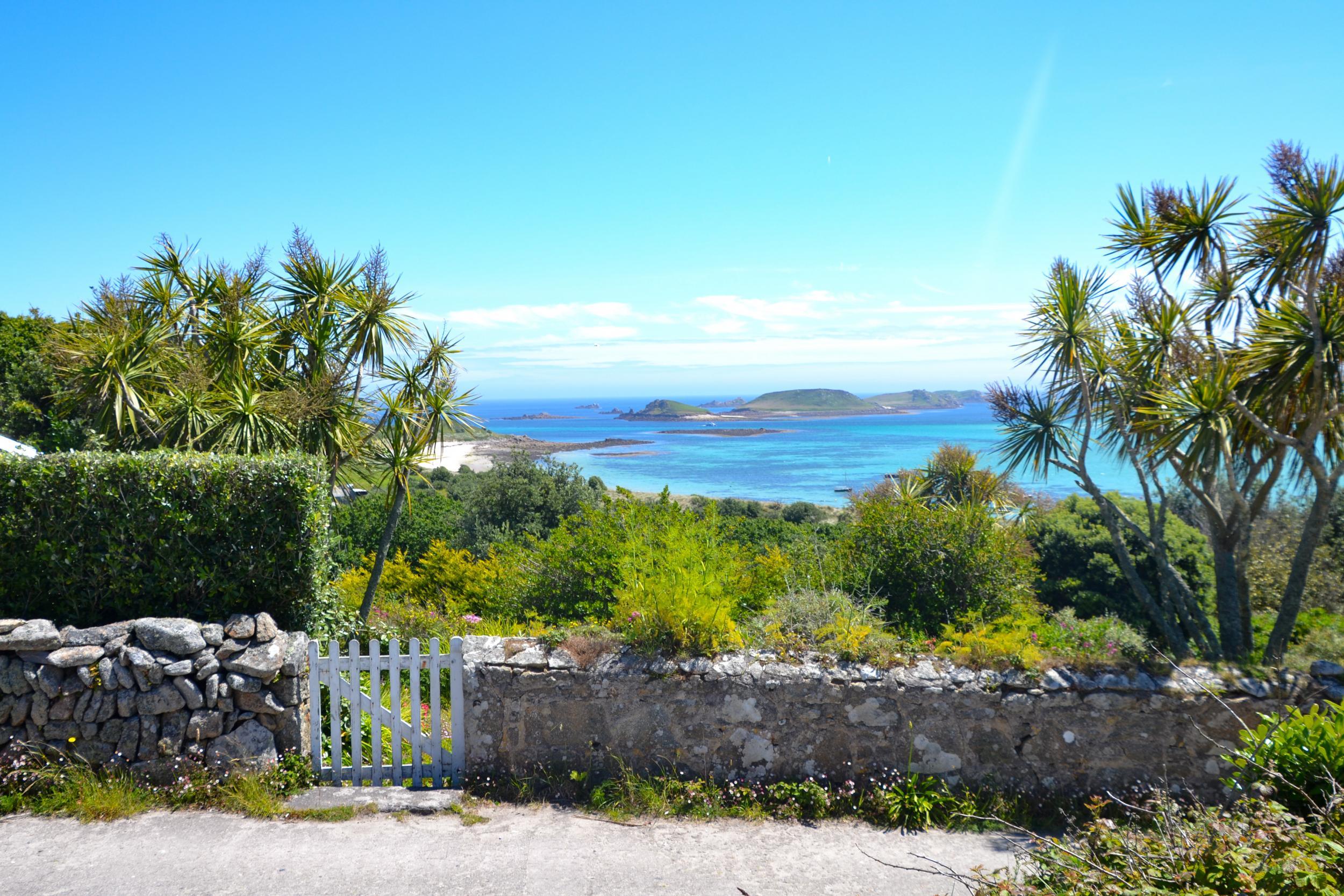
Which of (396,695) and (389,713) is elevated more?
(396,695)

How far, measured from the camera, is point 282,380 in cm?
1030

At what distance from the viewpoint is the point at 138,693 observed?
5.21m

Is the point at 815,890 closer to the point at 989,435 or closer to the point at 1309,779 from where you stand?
the point at 1309,779

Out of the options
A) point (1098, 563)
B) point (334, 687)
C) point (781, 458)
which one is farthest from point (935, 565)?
point (781, 458)

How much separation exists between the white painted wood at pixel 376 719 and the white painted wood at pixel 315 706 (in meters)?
0.36

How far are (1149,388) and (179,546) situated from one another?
9.79 metres

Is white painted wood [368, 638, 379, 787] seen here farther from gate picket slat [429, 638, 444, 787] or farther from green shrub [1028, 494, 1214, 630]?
green shrub [1028, 494, 1214, 630]

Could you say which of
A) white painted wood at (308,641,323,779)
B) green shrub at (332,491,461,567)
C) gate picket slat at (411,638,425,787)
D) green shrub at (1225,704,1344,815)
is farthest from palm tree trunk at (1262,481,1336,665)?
green shrub at (332,491,461,567)

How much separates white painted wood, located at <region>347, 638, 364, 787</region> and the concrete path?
1.71ft

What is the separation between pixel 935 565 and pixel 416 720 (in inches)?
217

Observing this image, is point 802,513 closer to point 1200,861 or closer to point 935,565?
point 935,565

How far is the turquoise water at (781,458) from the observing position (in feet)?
210

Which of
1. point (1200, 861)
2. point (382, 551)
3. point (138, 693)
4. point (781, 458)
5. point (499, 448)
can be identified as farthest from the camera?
point (781, 458)

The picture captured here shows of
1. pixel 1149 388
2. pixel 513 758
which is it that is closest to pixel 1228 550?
pixel 1149 388
